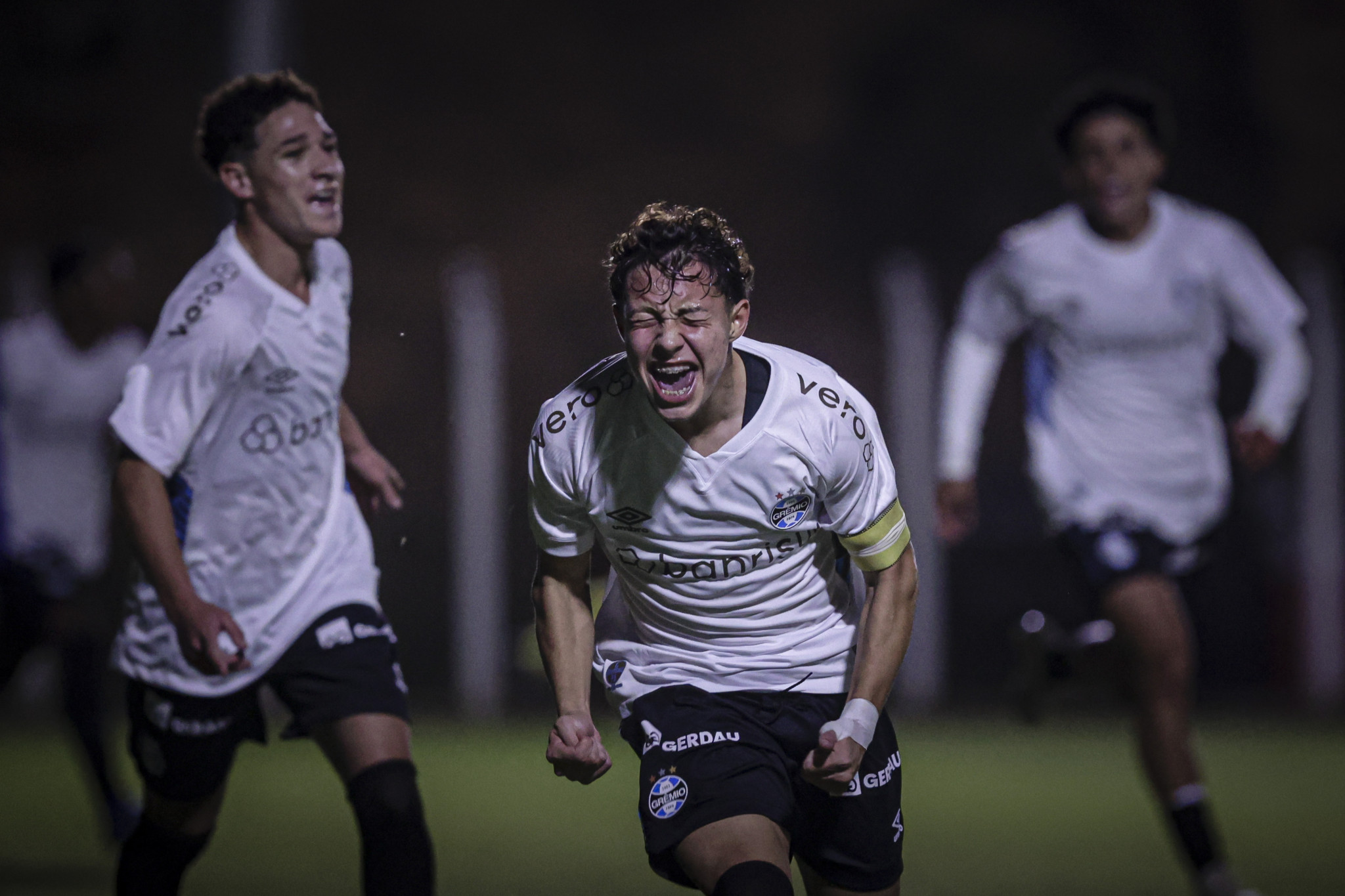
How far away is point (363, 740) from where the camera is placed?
2982 millimetres

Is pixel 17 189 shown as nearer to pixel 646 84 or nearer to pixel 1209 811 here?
pixel 646 84

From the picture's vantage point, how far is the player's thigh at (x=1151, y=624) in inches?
166

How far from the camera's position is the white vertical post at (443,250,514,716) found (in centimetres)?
802

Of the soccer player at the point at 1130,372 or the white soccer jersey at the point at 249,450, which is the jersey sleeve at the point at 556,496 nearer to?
the white soccer jersey at the point at 249,450

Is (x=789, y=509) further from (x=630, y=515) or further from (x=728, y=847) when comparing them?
(x=728, y=847)

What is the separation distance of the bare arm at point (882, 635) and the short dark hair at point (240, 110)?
133 cm

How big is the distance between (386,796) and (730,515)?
846 mm

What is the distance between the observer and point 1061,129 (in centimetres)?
427

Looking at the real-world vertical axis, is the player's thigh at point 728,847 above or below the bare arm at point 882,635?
below

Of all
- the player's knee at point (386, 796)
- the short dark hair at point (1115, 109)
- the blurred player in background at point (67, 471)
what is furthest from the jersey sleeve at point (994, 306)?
the blurred player in background at point (67, 471)

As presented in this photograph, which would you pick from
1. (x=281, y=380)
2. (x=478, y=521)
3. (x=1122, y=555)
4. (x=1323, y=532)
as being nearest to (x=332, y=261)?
(x=281, y=380)

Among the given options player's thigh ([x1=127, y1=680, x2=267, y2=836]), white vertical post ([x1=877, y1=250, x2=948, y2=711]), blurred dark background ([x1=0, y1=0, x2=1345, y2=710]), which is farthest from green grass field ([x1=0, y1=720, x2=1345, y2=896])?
blurred dark background ([x1=0, y1=0, x2=1345, y2=710])

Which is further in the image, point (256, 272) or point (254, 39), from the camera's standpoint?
point (254, 39)

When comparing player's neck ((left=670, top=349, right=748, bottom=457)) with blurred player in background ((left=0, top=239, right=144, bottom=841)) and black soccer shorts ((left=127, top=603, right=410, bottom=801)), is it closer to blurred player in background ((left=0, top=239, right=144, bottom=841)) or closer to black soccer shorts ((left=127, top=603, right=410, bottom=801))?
black soccer shorts ((left=127, top=603, right=410, bottom=801))
